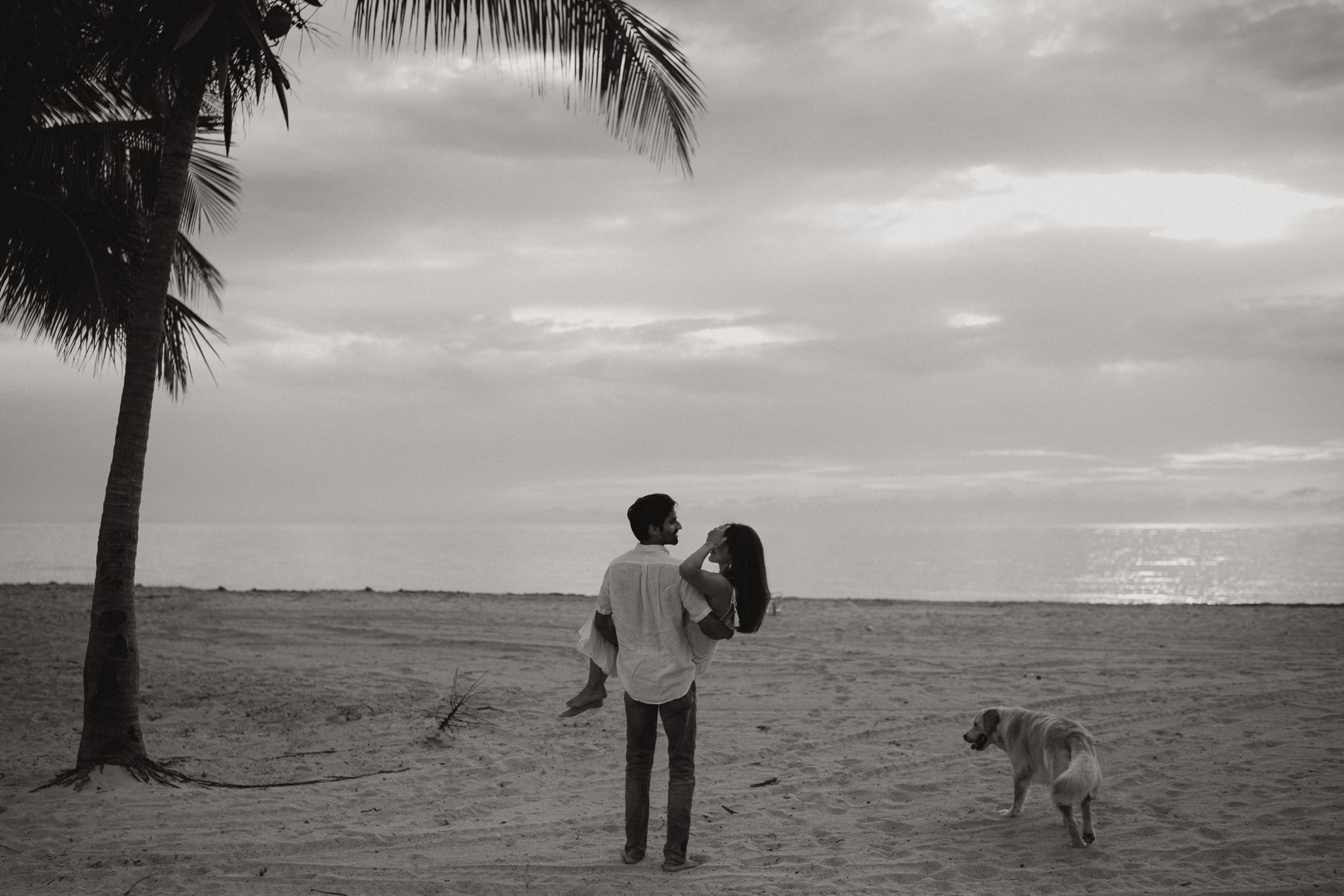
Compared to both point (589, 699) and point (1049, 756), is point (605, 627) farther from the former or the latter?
point (1049, 756)

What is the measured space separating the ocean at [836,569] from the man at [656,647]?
1349 cm

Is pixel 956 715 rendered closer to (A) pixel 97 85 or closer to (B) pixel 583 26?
(B) pixel 583 26

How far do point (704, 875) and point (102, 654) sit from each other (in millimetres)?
4314

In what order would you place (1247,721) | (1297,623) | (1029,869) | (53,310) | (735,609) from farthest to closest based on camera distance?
1. (1297,623)
2. (53,310)
3. (1247,721)
4. (1029,869)
5. (735,609)

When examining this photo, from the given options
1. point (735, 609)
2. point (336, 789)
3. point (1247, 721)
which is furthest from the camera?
point (1247, 721)

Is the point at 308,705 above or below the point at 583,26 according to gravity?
below

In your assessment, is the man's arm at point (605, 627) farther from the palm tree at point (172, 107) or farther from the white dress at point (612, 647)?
the palm tree at point (172, 107)

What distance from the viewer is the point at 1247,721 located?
8000mm

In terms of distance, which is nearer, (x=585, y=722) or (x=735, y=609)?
(x=735, y=609)

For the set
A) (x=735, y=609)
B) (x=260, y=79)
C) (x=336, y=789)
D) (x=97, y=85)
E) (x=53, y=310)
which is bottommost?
(x=336, y=789)

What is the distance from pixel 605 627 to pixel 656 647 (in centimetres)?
31

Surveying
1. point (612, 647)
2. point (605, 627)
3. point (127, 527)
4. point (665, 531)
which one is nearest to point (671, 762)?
point (612, 647)

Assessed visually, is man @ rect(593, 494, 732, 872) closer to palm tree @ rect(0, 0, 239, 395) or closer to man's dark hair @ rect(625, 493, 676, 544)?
man's dark hair @ rect(625, 493, 676, 544)

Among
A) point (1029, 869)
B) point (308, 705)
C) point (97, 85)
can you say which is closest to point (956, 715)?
point (1029, 869)
